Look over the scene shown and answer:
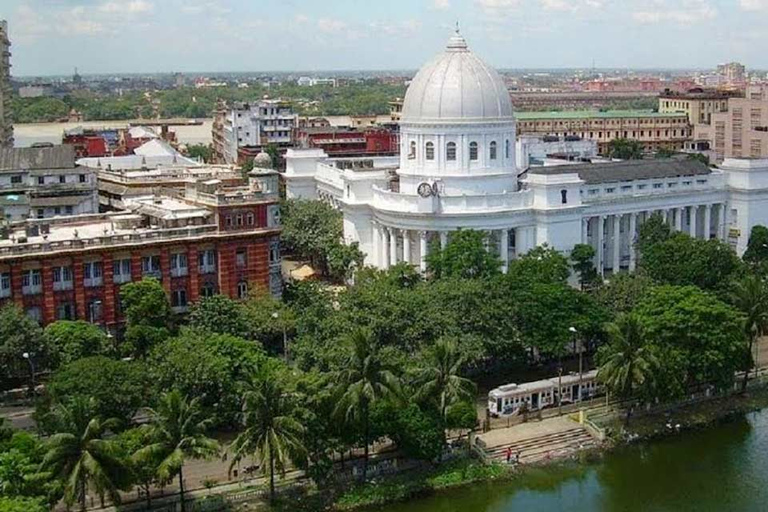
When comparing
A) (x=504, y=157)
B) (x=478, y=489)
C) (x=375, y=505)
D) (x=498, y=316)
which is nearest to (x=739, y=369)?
(x=498, y=316)

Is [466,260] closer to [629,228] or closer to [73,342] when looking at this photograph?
[629,228]

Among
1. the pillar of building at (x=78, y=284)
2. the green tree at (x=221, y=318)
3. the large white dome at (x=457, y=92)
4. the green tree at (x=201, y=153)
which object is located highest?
the large white dome at (x=457, y=92)

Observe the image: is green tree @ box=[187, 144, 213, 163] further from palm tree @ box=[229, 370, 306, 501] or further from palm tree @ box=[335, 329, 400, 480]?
palm tree @ box=[229, 370, 306, 501]

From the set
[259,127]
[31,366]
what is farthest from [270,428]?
[259,127]

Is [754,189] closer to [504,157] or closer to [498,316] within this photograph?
[504,157]

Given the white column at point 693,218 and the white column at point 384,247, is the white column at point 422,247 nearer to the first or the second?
the white column at point 384,247

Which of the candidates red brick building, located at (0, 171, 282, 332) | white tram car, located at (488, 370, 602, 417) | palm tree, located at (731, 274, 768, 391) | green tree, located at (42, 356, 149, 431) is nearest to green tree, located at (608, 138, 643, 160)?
palm tree, located at (731, 274, 768, 391)

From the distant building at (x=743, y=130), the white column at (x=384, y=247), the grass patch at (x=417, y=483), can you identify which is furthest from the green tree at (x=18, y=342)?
the distant building at (x=743, y=130)

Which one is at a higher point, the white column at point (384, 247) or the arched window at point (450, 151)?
the arched window at point (450, 151)
